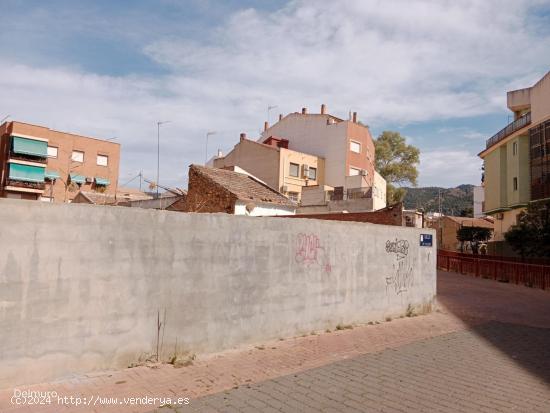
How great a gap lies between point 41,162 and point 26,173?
6.04 ft

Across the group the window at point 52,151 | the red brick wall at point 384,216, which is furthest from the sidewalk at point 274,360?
the window at point 52,151

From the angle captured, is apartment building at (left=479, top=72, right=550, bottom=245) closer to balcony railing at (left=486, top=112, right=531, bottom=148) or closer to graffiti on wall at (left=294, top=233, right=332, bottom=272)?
balcony railing at (left=486, top=112, right=531, bottom=148)

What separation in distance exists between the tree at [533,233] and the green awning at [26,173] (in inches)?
1743

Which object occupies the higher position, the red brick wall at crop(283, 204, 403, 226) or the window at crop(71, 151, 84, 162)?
the window at crop(71, 151, 84, 162)

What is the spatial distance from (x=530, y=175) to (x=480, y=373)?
3153cm

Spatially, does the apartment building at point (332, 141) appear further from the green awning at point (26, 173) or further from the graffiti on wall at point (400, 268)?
the graffiti on wall at point (400, 268)

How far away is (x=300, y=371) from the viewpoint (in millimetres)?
6562

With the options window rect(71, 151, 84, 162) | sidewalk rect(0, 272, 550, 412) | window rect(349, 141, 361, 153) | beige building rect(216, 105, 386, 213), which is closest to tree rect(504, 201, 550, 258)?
sidewalk rect(0, 272, 550, 412)

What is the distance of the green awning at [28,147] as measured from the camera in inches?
1871

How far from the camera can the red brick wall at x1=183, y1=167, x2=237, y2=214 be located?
20.7 metres

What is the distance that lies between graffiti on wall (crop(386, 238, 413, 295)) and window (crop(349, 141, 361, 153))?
33237 millimetres

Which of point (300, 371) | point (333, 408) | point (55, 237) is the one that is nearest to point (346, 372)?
point (300, 371)

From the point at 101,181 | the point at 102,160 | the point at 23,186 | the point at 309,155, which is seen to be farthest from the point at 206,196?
the point at 102,160

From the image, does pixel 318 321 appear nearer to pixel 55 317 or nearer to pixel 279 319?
pixel 279 319
